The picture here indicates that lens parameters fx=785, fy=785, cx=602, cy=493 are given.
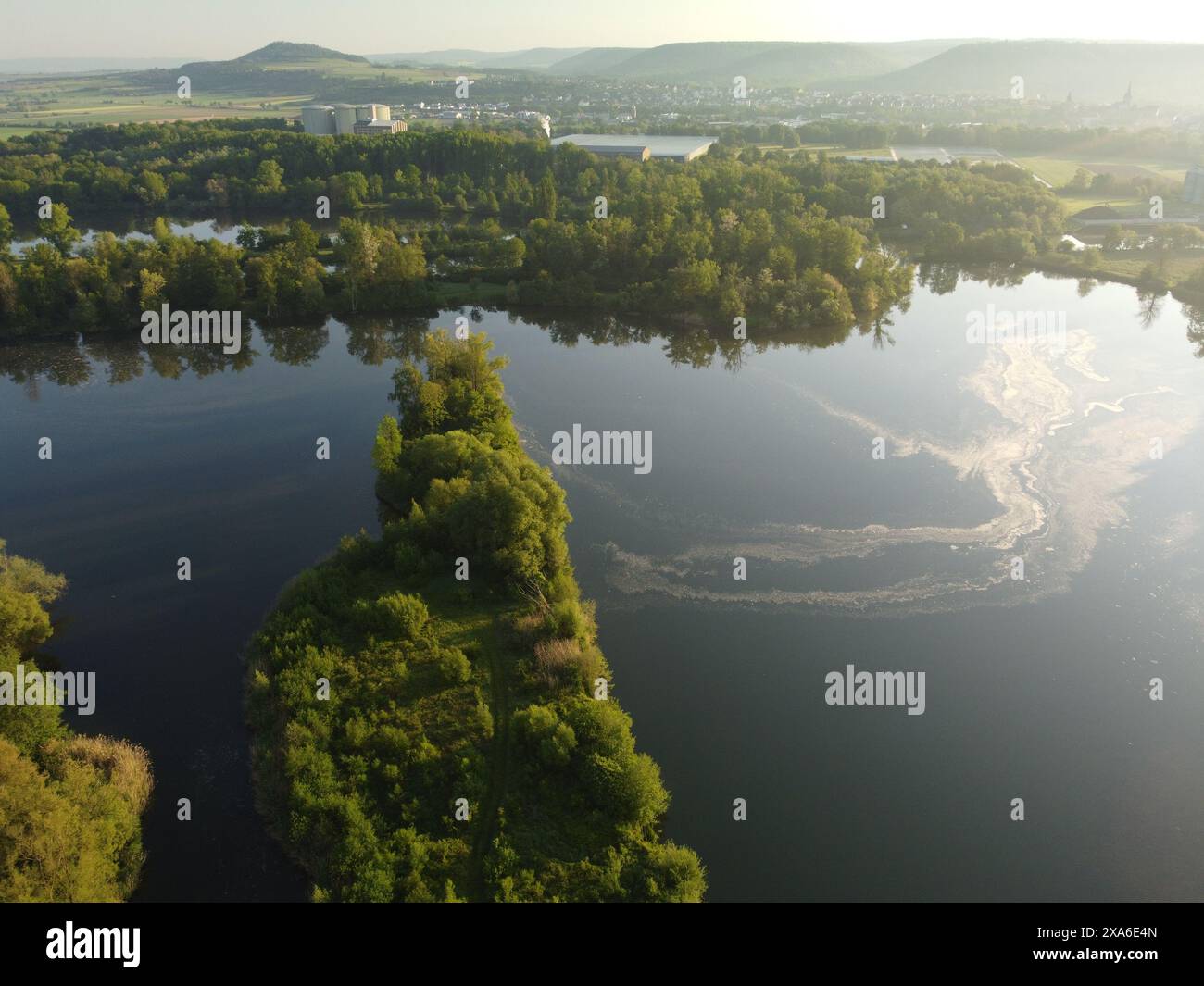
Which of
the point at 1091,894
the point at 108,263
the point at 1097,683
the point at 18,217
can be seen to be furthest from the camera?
the point at 18,217

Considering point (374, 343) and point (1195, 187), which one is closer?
point (374, 343)

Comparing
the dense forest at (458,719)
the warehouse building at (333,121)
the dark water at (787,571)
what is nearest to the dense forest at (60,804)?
the dark water at (787,571)

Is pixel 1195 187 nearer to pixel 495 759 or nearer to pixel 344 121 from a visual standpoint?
pixel 495 759

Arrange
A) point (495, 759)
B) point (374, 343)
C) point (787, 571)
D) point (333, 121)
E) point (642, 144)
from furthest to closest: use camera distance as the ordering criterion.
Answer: point (333, 121) < point (642, 144) < point (374, 343) < point (787, 571) < point (495, 759)

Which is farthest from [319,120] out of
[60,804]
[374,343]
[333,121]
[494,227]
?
[60,804]

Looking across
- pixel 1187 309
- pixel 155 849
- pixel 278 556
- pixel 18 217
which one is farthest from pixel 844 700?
pixel 18 217

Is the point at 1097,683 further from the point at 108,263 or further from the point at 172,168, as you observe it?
the point at 172,168

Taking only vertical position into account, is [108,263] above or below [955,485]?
above
